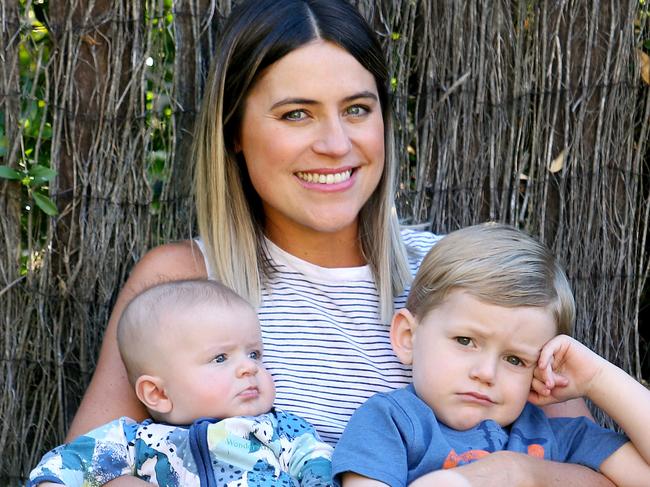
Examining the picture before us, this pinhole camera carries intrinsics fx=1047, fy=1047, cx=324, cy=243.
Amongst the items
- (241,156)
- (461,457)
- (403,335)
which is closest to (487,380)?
(461,457)

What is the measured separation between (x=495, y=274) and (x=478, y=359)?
0.68ft

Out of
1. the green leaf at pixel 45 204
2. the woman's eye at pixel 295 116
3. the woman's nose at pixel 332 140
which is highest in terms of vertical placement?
the woman's eye at pixel 295 116

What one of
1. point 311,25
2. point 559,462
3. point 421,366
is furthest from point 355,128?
point 559,462

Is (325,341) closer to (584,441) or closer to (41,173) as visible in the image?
(584,441)

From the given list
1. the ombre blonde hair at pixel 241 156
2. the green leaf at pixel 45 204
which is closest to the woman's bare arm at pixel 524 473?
the ombre blonde hair at pixel 241 156

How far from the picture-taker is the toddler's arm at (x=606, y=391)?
99.7 inches

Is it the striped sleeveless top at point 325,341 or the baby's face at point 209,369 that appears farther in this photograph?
the striped sleeveless top at point 325,341

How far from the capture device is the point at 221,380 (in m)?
2.53

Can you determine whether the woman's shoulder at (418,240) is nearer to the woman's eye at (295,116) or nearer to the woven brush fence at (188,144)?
the woven brush fence at (188,144)

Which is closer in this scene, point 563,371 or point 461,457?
point 461,457

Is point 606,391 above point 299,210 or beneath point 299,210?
beneath

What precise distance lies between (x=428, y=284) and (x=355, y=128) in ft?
1.93

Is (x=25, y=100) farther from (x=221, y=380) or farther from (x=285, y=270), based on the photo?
(x=221, y=380)

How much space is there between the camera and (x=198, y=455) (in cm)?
248
